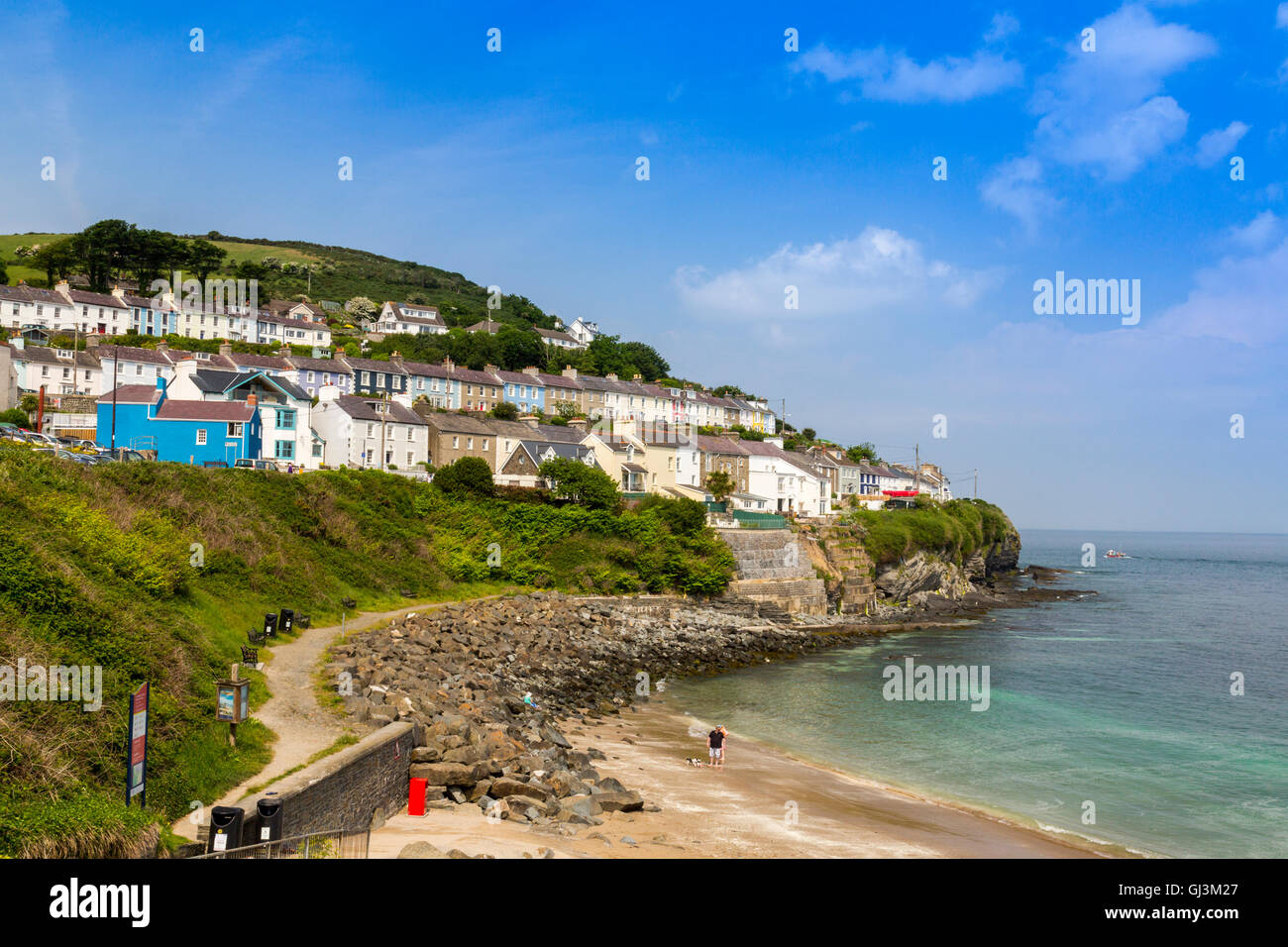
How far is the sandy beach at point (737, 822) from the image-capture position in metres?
Result: 16.2

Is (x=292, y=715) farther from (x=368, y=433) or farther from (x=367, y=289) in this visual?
(x=367, y=289)

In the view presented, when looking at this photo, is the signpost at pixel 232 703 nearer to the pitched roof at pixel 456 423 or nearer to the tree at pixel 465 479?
the tree at pixel 465 479

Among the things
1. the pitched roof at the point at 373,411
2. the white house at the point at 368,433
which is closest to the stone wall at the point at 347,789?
the white house at the point at 368,433

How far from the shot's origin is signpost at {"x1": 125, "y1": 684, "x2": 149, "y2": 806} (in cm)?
1208

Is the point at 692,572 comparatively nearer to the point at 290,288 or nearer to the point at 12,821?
the point at 12,821

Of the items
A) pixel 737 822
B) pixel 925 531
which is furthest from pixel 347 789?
pixel 925 531

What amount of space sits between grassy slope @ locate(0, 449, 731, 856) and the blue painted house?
753 centimetres

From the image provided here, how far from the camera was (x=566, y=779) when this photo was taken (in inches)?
786

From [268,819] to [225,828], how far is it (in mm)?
708

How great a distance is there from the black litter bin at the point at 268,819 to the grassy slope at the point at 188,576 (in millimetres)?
1564

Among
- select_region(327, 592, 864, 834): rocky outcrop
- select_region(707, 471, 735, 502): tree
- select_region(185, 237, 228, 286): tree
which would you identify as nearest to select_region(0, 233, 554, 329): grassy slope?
select_region(185, 237, 228, 286): tree

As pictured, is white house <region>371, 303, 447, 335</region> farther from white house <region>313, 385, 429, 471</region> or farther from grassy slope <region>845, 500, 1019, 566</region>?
grassy slope <region>845, 500, 1019, 566</region>
